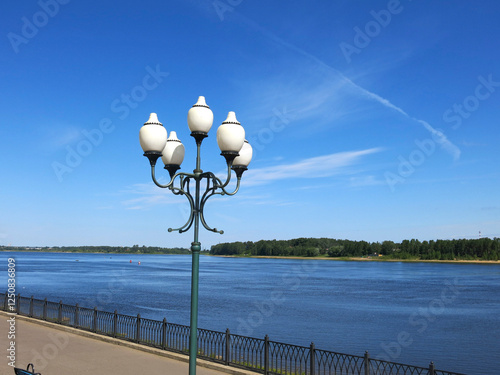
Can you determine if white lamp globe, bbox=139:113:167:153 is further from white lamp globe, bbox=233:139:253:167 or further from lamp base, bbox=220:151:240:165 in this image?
white lamp globe, bbox=233:139:253:167

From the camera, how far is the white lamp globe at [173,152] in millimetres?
7984

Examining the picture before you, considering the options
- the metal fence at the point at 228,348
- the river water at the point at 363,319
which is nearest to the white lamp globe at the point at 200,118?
the metal fence at the point at 228,348

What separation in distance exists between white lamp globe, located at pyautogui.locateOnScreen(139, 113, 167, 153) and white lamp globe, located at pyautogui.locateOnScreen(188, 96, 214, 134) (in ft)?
1.55

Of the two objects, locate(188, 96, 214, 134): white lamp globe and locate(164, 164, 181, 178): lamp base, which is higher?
locate(188, 96, 214, 134): white lamp globe

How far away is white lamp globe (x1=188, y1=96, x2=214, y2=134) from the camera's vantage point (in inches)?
285

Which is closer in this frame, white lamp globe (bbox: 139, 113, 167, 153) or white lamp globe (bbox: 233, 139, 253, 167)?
white lamp globe (bbox: 139, 113, 167, 153)

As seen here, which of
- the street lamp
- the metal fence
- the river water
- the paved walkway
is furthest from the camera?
the river water

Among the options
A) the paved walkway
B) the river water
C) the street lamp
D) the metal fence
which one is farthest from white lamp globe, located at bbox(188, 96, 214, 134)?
the river water

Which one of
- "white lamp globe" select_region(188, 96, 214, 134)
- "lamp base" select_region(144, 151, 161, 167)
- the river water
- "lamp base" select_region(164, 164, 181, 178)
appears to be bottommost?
the river water

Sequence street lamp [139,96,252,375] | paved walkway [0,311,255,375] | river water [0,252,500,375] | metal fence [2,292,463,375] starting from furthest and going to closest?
river water [0,252,500,375] → paved walkway [0,311,255,375] → metal fence [2,292,463,375] → street lamp [139,96,252,375]

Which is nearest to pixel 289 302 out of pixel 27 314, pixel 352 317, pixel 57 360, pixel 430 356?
pixel 352 317

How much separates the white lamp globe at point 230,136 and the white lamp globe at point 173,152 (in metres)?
1.07

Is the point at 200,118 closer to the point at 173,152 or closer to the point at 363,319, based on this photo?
the point at 173,152

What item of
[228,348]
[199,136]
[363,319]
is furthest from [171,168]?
[363,319]
